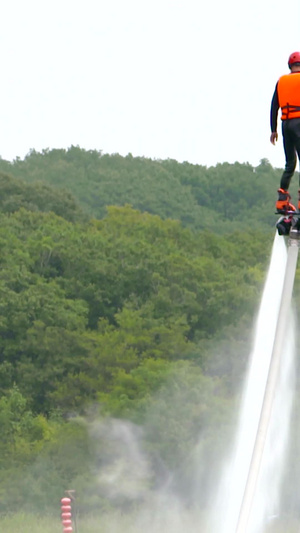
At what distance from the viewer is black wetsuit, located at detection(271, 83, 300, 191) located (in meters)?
13.6

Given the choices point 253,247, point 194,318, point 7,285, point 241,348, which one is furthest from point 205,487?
point 253,247

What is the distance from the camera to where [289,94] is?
13.6 metres

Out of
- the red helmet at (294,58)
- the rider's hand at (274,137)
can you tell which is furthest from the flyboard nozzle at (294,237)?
the red helmet at (294,58)

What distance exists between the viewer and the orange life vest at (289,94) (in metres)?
13.5

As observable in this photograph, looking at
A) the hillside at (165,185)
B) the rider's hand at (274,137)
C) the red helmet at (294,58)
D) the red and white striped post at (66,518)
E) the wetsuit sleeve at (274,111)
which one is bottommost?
the red and white striped post at (66,518)

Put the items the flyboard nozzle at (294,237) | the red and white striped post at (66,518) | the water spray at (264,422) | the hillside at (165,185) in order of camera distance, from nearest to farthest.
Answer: the water spray at (264,422) → the flyboard nozzle at (294,237) → the red and white striped post at (66,518) → the hillside at (165,185)

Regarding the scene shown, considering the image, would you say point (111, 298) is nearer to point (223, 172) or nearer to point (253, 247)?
point (253, 247)

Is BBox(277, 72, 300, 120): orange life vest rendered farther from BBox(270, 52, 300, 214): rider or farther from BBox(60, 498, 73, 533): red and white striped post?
BBox(60, 498, 73, 533): red and white striped post

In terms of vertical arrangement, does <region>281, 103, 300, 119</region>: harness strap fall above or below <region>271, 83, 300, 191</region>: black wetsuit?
above

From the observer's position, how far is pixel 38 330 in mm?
66438

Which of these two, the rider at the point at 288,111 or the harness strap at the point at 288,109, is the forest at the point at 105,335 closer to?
the rider at the point at 288,111

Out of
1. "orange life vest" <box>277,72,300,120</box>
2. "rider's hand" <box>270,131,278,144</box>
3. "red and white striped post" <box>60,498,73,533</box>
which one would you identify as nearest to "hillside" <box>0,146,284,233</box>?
"red and white striped post" <box>60,498,73,533</box>

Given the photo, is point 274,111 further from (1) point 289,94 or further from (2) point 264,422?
(2) point 264,422

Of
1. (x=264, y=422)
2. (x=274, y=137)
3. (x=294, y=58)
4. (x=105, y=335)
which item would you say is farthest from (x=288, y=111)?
(x=105, y=335)
